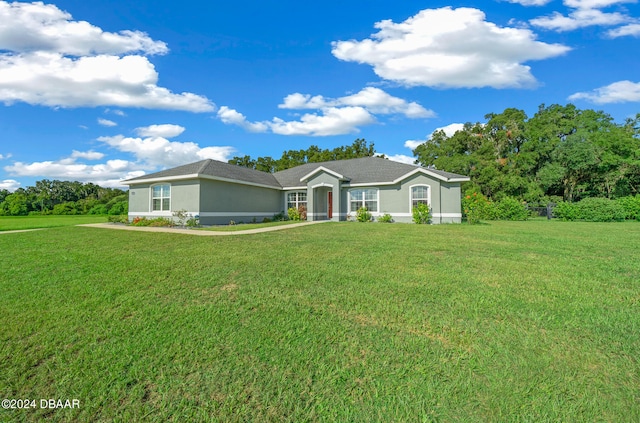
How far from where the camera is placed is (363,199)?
67.7 feet

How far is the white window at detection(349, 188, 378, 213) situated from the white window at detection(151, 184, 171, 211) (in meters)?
11.7

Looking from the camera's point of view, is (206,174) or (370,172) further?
(370,172)

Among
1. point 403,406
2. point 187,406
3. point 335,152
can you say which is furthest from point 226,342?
point 335,152

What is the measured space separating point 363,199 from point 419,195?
3.70m

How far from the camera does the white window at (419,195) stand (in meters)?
18.7

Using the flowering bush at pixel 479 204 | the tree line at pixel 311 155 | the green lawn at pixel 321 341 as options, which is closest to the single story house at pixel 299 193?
the flowering bush at pixel 479 204

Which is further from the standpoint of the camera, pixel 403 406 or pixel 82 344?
pixel 82 344

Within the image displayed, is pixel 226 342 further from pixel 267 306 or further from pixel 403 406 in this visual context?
pixel 403 406

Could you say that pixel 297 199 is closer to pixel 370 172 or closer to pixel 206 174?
pixel 370 172

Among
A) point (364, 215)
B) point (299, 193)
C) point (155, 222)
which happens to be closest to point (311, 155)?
point (299, 193)

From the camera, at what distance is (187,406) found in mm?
2412

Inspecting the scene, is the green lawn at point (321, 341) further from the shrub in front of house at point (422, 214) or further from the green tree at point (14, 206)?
the green tree at point (14, 206)

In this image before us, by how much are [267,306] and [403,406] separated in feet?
7.69

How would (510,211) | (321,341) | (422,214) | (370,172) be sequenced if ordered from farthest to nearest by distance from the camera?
(510,211) < (370,172) < (422,214) < (321,341)
